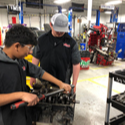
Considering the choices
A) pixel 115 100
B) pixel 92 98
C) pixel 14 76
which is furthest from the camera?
pixel 92 98

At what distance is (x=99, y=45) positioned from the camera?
559 centimetres

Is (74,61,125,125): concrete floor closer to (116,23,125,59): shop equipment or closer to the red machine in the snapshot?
the red machine

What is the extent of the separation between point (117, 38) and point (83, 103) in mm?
4725

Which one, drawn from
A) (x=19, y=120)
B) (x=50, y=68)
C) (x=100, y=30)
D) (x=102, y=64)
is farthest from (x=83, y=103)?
(x=100, y=30)

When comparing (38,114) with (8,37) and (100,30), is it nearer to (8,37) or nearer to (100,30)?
(8,37)

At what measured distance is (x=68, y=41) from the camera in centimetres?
147

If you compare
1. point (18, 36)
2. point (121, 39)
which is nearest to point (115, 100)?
point (18, 36)

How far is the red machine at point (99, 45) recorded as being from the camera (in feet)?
16.9

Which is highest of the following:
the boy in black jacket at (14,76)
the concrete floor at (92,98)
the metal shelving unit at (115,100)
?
the boy in black jacket at (14,76)

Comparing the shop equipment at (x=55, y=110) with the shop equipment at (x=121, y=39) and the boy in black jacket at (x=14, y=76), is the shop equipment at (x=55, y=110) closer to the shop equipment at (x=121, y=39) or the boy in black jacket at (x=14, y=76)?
the boy in black jacket at (x=14, y=76)

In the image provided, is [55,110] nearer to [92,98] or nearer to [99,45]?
[92,98]

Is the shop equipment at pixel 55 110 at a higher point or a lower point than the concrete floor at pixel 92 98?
higher

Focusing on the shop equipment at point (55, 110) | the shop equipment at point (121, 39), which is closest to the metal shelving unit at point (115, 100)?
the shop equipment at point (55, 110)

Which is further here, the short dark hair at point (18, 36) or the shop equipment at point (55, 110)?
the shop equipment at point (55, 110)
